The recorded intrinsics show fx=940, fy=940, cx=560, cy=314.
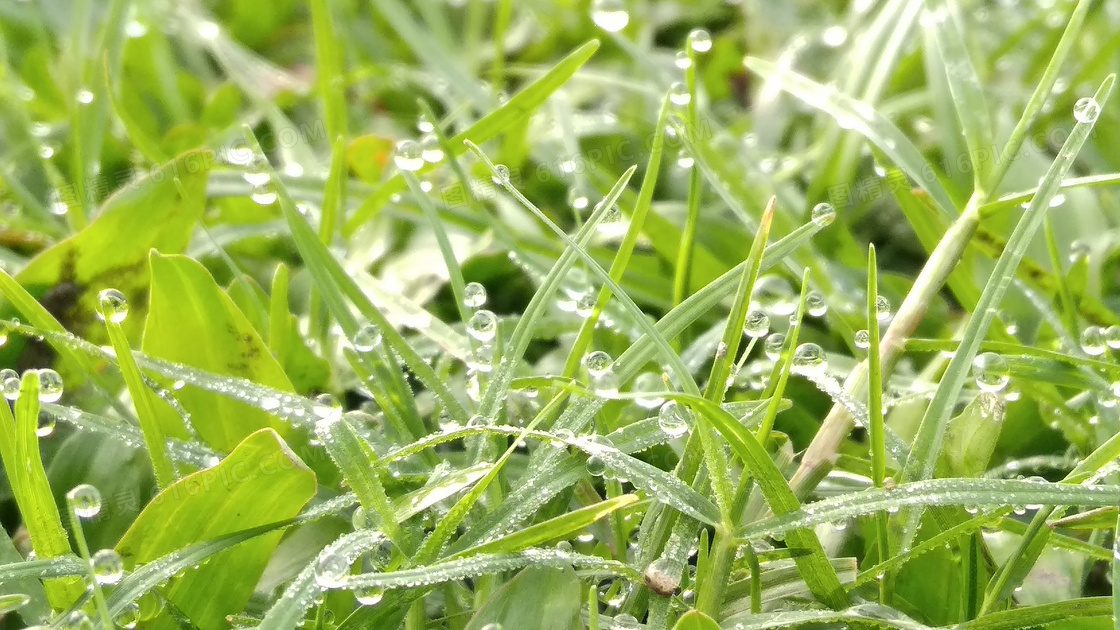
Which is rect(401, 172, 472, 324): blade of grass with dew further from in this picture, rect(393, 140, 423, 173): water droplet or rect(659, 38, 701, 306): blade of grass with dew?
rect(659, 38, 701, 306): blade of grass with dew

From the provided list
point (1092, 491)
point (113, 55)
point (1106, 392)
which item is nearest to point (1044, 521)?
point (1092, 491)

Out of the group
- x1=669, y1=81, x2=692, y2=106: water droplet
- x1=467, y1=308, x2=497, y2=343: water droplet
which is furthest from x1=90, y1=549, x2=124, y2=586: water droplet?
x1=669, y1=81, x2=692, y2=106: water droplet

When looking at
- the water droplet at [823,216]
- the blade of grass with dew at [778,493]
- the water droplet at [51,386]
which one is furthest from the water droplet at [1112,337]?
the water droplet at [51,386]

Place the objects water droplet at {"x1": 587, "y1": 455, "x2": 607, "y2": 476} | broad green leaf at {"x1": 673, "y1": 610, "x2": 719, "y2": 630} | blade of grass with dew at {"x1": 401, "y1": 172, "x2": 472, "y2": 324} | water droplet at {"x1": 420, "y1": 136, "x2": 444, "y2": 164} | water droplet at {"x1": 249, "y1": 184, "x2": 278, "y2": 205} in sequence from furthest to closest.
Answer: water droplet at {"x1": 420, "y1": 136, "x2": 444, "y2": 164}, water droplet at {"x1": 249, "y1": 184, "x2": 278, "y2": 205}, blade of grass with dew at {"x1": 401, "y1": 172, "x2": 472, "y2": 324}, water droplet at {"x1": 587, "y1": 455, "x2": 607, "y2": 476}, broad green leaf at {"x1": 673, "y1": 610, "x2": 719, "y2": 630}

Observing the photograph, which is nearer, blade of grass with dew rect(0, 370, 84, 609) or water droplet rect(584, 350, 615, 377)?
blade of grass with dew rect(0, 370, 84, 609)

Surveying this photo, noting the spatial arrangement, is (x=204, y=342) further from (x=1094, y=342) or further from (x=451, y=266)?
(x=1094, y=342)

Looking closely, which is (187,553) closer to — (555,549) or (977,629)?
(555,549)

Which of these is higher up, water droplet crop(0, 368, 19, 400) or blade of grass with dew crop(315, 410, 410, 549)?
water droplet crop(0, 368, 19, 400)

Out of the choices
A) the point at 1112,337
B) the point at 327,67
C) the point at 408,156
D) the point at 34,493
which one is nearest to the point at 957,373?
the point at 1112,337
